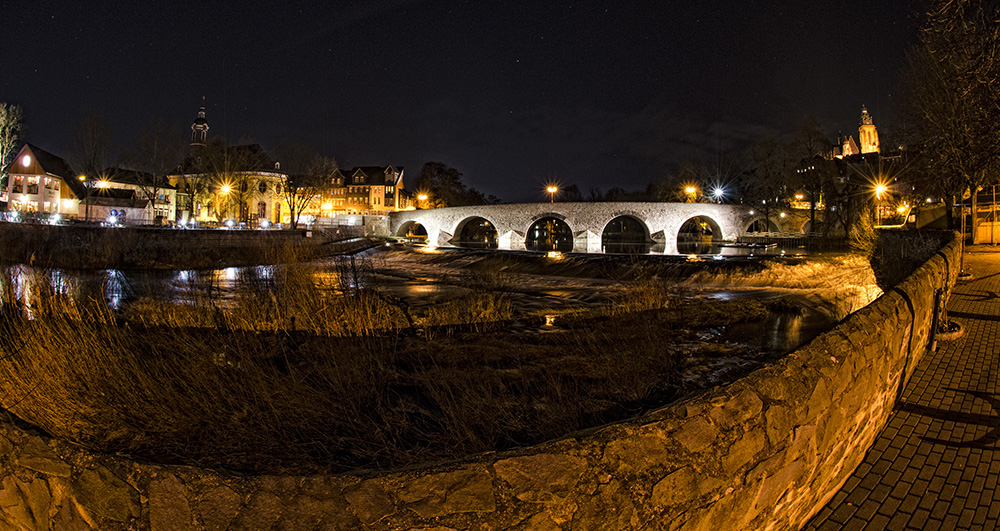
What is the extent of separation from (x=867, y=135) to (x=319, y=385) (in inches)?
4757

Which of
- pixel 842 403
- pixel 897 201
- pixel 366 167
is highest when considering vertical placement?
pixel 366 167

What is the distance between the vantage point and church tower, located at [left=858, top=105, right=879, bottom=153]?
96500 millimetres

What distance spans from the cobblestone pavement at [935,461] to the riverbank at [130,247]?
2176 centimetres

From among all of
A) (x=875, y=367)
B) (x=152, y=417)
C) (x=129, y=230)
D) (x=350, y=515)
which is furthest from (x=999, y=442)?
(x=129, y=230)

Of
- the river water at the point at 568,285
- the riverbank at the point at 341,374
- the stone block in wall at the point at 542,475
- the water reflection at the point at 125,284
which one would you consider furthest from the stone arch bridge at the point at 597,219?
the stone block in wall at the point at 542,475

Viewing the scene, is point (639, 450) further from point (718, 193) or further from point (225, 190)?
point (718, 193)

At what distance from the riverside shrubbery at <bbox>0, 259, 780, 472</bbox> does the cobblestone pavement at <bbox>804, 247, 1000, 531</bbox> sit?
176 centimetres

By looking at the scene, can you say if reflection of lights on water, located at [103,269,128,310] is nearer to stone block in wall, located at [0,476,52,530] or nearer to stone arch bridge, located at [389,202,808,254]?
stone block in wall, located at [0,476,52,530]

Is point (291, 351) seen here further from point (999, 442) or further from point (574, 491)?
point (999, 442)

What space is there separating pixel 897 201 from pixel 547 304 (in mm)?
40586

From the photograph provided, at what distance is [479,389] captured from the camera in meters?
4.93

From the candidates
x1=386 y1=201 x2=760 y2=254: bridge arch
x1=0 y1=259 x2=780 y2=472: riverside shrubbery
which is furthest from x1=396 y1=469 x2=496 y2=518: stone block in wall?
x1=386 y1=201 x2=760 y2=254: bridge arch

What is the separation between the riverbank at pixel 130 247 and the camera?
2592 centimetres

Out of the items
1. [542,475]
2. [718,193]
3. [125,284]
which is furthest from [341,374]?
[718,193]
